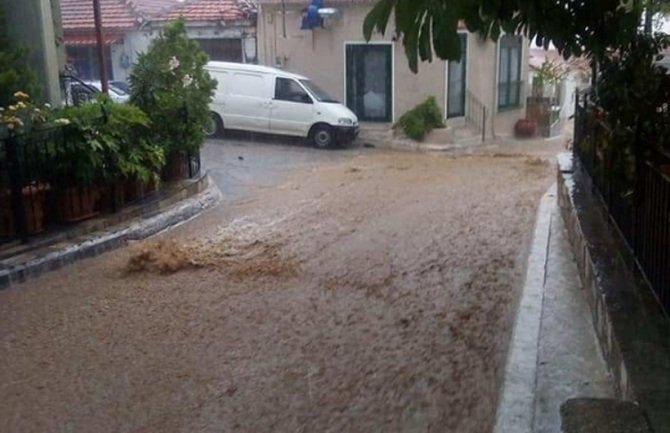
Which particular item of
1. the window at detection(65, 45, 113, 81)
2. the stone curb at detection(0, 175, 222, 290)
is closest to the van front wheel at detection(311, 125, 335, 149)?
the stone curb at detection(0, 175, 222, 290)

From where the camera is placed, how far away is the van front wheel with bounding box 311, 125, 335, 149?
64.7ft

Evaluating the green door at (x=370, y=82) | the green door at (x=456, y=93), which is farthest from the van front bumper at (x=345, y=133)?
the green door at (x=456, y=93)

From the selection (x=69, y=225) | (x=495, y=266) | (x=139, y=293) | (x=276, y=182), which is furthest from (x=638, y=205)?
(x=276, y=182)

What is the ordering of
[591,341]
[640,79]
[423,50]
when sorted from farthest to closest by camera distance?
[640,79] → [591,341] → [423,50]

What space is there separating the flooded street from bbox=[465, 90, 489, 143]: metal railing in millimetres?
10638

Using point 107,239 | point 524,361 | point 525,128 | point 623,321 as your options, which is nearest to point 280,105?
point 525,128

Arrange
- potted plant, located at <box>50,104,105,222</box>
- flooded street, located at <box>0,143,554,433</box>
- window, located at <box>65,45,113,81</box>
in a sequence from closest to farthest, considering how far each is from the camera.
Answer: flooded street, located at <box>0,143,554,433</box>
potted plant, located at <box>50,104,105,222</box>
window, located at <box>65,45,113,81</box>

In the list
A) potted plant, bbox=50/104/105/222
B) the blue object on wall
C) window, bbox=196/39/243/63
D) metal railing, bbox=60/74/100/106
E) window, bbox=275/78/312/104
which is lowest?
potted plant, bbox=50/104/105/222

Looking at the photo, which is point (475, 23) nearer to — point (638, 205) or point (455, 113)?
point (638, 205)

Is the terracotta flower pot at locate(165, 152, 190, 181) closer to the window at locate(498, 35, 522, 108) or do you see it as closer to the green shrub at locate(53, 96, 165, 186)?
the green shrub at locate(53, 96, 165, 186)

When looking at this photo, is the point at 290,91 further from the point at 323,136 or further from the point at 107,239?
the point at 107,239

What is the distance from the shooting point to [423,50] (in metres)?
3.37

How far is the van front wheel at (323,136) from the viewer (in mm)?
19734

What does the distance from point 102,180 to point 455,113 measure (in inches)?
542
